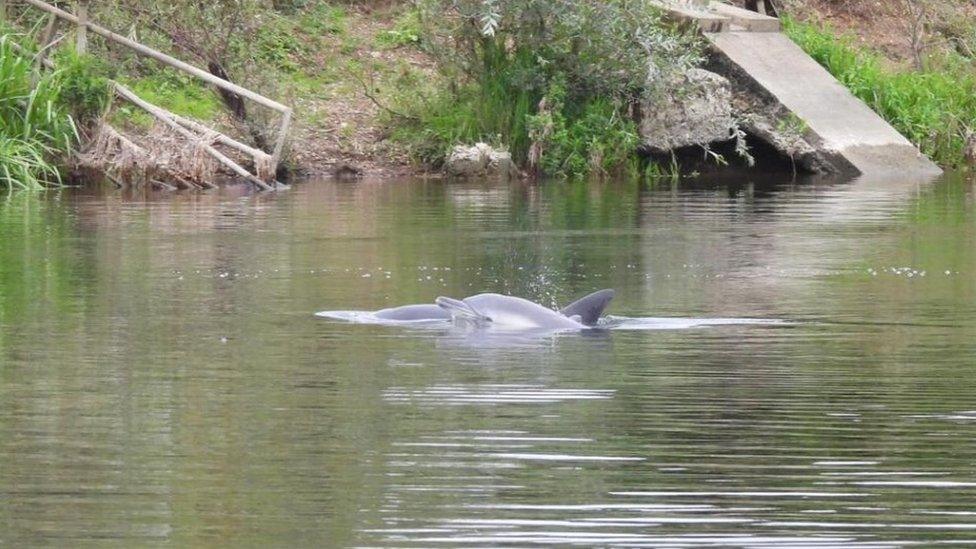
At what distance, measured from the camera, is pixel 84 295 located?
14.2 metres

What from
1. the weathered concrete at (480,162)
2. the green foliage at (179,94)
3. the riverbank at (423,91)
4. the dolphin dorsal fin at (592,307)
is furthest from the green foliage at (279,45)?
the dolphin dorsal fin at (592,307)

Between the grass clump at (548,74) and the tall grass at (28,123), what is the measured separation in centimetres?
568

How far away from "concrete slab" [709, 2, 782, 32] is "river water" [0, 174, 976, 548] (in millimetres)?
12136

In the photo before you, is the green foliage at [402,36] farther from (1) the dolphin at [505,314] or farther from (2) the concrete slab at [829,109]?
(1) the dolphin at [505,314]

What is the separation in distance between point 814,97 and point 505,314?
1834cm

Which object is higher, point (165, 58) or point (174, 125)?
point (165, 58)

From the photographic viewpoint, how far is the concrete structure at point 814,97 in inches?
1168

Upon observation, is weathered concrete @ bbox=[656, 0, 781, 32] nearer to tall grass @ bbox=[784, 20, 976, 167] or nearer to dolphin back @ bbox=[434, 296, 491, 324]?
tall grass @ bbox=[784, 20, 976, 167]

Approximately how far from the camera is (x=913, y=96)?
3173 cm

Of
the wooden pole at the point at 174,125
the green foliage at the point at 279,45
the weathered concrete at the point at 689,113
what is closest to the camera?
the wooden pole at the point at 174,125

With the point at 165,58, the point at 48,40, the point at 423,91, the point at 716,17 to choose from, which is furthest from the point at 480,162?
the point at 48,40

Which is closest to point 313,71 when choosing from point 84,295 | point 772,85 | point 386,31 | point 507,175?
point 386,31

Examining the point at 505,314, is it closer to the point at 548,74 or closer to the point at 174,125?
the point at 174,125

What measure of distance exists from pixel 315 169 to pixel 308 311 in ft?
53.2
